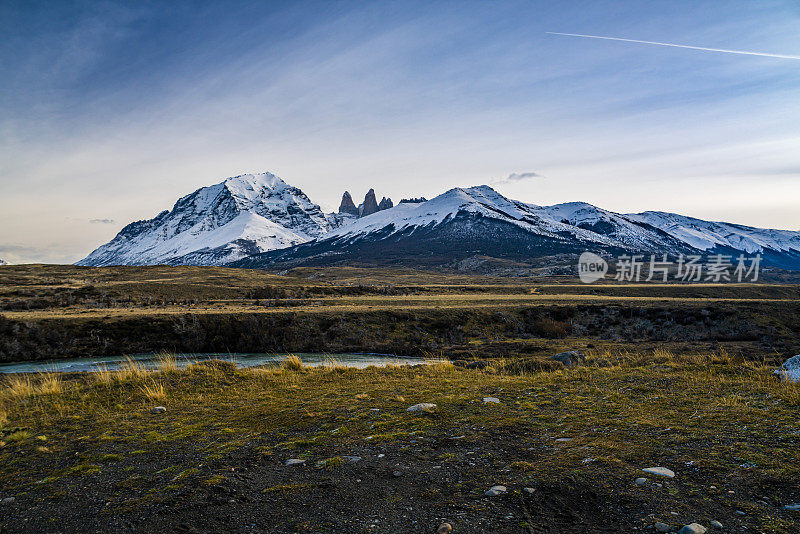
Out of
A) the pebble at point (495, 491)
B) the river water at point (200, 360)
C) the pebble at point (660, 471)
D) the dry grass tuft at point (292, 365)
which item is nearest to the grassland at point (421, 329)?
the river water at point (200, 360)

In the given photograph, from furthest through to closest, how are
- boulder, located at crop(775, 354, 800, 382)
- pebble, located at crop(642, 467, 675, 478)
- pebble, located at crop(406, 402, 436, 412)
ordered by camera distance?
boulder, located at crop(775, 354, 800, 382) → pebble, located at crop(406, 402, 436, 412) → pebble, located at crop(642, 467, 675, 478)

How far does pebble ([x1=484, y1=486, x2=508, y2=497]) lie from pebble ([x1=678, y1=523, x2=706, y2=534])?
83.5 inches

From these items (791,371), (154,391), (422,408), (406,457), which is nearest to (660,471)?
(406,457)

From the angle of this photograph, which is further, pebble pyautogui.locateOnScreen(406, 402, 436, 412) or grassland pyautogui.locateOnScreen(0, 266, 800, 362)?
grassland pyautogui.locateOnScreen(0, 266, 800, 362)

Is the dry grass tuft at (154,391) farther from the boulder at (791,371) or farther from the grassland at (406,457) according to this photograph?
the boulder at (791,371)

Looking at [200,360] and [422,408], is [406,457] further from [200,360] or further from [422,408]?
[200,360]

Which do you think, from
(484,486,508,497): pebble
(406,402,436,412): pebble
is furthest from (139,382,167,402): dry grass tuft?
(484,486,508,497): pebble

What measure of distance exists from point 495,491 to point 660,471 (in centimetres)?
258

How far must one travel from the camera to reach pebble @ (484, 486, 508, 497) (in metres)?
5.95

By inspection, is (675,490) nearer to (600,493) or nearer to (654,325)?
(600,493)

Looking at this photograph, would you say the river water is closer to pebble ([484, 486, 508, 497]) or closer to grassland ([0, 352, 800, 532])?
grassland ([0, 352, 800, 532])

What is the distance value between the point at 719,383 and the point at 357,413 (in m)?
10.4

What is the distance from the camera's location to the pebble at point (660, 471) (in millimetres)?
6238

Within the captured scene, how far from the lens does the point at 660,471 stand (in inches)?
250
